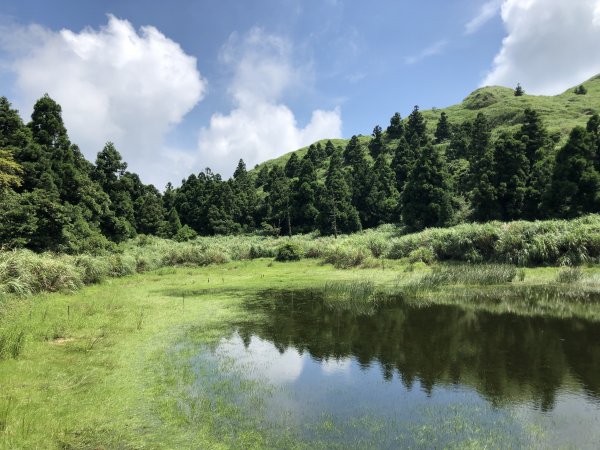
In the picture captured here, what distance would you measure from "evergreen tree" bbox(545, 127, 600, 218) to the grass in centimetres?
1174

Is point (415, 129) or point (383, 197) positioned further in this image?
point (415, 129)

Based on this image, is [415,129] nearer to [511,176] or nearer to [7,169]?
[511,176]

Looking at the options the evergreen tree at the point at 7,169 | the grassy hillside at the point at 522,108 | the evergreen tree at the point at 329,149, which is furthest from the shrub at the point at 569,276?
the evergreen tree at the point at 329,149

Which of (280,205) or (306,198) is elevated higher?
(306,198)

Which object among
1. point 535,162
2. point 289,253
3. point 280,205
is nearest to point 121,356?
point 289,253

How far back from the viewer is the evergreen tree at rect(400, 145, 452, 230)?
1649 inches

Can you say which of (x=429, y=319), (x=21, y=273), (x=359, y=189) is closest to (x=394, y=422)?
(x=429, y=319)

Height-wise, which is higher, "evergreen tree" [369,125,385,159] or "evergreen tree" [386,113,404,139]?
"evergreen tree" [386,113,404,139]

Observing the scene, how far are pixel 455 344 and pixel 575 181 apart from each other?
1051 inches

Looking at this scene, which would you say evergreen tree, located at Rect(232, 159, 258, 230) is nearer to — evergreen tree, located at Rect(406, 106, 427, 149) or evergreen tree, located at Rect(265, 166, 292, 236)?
evergreen tree, located at Rect(265, 166, 292, 236)

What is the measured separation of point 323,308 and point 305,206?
145ft

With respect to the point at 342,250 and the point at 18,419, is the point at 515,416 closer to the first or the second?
the point at 18,419

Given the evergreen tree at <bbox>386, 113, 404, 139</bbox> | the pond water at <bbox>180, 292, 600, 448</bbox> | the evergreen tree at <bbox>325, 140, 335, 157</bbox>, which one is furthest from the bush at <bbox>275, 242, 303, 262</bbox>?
the evergreen tree at <bbox>325, 140, 335, 157</bbox>

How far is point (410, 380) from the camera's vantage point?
9133 millimetres
